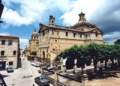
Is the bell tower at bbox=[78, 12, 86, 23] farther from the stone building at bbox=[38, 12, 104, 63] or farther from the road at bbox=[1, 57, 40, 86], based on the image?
the road at bbox=[1, 57, 40, 86]

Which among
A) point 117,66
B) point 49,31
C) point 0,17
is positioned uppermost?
point 49,31

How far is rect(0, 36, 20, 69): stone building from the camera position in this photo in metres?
56.4

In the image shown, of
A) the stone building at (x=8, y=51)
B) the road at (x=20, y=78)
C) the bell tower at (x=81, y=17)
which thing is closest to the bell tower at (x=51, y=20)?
the stone building at (x=8, y=51)

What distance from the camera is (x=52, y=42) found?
64.3m

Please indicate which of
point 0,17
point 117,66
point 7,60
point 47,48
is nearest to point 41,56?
point 47,48

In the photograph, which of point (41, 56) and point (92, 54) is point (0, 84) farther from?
point (41, 56)

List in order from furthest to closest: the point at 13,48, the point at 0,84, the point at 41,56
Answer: the point at 41,56 → the point at 13,48 → the point at 0,84

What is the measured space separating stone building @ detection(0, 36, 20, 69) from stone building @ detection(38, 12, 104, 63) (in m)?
11.0

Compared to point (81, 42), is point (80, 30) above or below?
above

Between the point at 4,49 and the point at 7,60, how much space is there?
3.41 meters

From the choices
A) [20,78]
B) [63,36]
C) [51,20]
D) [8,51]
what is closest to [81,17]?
[63,36]

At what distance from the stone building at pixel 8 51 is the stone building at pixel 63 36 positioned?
36.1ft

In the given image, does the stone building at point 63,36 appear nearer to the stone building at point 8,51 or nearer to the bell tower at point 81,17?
the bell tower at point 81,17

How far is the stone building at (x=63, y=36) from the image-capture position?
A: 64.1 m
